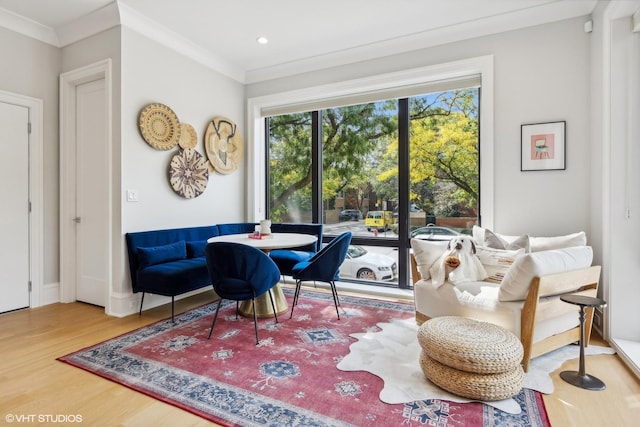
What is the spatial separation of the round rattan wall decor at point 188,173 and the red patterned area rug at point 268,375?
1394mm

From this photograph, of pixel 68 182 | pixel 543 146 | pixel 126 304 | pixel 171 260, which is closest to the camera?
pixel 543 146

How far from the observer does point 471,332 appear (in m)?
2.04

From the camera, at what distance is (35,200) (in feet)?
11.5

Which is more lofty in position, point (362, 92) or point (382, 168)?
point (362, 92)

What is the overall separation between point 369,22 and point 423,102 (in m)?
1.04

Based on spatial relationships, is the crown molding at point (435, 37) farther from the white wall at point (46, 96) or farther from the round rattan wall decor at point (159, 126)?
the white wall at point (46, 96)

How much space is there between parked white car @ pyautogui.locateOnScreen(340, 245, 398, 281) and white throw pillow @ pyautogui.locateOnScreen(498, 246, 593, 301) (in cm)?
187

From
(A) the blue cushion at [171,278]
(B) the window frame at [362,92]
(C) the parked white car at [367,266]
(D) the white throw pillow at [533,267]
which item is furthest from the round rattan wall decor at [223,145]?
(D) the white throw pillow at [533,267]

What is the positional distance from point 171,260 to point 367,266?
226cm

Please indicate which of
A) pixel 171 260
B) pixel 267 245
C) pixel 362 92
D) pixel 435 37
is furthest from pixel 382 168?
pixel 171 260

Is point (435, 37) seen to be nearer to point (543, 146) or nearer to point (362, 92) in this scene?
point (362, 92)

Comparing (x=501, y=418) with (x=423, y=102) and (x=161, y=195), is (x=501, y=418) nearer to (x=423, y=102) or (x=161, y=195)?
(x=423, y=102)

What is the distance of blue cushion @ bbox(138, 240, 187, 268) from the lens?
3234mm

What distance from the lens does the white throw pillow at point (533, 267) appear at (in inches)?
84.1
